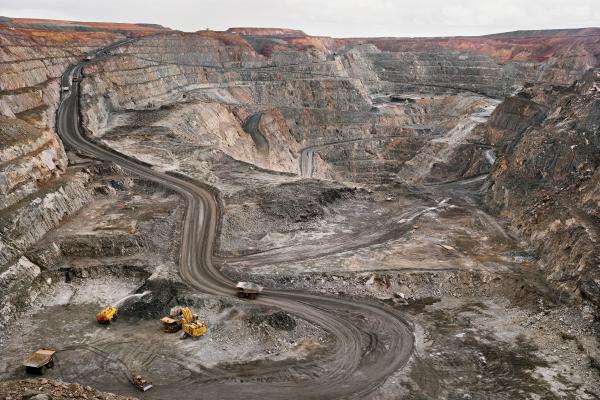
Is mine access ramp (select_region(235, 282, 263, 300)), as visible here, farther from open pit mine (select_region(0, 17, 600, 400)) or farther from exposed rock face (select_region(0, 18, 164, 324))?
exposed rock face (select_region(0, 18, 164, 324))

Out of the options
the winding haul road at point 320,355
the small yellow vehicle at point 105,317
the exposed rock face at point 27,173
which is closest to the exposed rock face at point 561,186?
the winding haul road at point 320,355

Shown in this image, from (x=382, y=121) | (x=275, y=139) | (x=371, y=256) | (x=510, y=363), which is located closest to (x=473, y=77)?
(x=382, y=121)

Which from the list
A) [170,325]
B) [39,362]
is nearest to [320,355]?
[170,325]

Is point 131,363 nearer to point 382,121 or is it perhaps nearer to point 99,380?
point 99,380

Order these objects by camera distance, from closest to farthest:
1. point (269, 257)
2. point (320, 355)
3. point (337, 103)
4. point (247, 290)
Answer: point (320, 355) → point (247, 290) → point (269, 257) → point (337, 103)

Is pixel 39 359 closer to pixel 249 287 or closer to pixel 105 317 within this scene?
pixel 105 317

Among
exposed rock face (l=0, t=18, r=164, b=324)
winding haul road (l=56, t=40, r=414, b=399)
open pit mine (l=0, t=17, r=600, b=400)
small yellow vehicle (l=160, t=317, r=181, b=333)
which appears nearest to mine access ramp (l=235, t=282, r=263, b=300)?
open pit mine (l=0, t=17, r=600, b=400)
